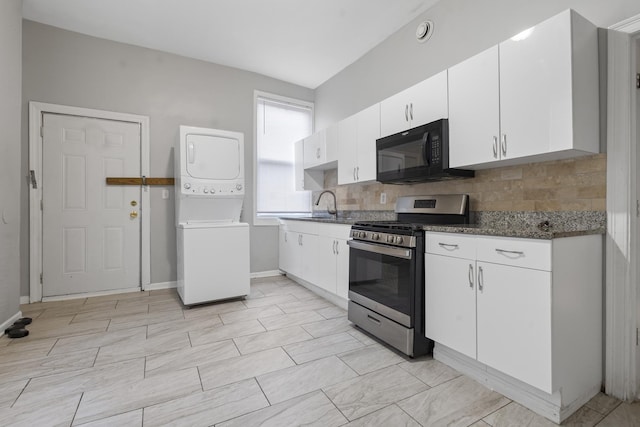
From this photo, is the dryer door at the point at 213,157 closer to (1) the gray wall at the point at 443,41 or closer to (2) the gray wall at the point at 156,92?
(2) the gray wall at the point at 156,92

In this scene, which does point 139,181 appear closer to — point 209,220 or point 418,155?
point 209,220

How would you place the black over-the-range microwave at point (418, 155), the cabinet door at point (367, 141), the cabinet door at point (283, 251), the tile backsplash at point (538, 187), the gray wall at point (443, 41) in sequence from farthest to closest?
the cabinet door at point (283, 251)
the cabinet door at point (367, 141)
the black over-the-range microwave at point (418, 155)
the gray wall at point (443, 41)
the tile backsplash at point (538, 187)

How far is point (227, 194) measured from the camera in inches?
137

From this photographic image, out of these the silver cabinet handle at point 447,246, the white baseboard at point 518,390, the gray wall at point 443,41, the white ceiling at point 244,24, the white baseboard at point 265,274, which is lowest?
the white baseboard at point 518,390

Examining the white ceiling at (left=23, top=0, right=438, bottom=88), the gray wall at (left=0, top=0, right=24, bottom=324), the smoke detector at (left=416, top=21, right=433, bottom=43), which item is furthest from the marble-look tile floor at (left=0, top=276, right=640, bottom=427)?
the white ceiling at (left=23, top=0, right=438, bottom=88)

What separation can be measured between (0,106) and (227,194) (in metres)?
1.89

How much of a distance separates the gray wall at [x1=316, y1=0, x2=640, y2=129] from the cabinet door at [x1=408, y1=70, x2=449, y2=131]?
0.46 metres

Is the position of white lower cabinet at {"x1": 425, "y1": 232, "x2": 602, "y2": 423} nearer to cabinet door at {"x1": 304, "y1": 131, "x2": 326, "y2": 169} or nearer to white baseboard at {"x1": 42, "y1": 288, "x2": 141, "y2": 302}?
cabinet door at {"x1": 304, "y1": 131, "x2": 326, "y2": 169}

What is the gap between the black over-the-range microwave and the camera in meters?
2.27

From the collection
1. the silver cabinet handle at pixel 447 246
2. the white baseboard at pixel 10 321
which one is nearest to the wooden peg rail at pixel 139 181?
the white baseboard at pixel 10 321

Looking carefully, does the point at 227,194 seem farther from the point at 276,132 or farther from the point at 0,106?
the point at 0,106

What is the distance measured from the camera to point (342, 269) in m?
2.98

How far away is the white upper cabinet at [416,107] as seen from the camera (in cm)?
230

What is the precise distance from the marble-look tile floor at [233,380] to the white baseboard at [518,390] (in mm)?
36
